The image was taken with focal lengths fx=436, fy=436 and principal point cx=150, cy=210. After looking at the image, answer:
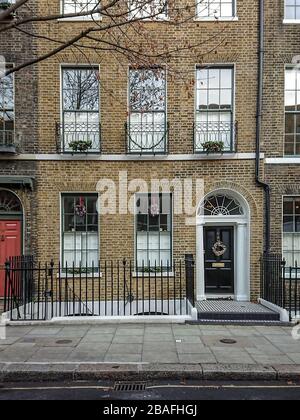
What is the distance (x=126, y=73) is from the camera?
1285 cm

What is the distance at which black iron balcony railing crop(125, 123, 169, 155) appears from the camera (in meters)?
12.8

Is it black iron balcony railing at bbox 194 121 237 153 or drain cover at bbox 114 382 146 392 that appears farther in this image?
black iron balcony railing at bbox 194 121 237 153

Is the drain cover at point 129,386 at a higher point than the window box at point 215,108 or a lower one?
lower

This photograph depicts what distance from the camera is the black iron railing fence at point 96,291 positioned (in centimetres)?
1079

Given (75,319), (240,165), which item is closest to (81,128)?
(240,165)

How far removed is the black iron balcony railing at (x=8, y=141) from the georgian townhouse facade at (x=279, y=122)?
7.29 meters

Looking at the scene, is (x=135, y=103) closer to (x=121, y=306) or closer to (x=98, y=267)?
(x=98, y=267)

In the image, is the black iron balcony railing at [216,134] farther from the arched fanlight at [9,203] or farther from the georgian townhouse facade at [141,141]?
the arched fanlight at [9,203]

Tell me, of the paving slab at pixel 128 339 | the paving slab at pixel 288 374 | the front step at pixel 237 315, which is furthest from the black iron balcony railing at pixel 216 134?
the paving slab at pixel 288 374

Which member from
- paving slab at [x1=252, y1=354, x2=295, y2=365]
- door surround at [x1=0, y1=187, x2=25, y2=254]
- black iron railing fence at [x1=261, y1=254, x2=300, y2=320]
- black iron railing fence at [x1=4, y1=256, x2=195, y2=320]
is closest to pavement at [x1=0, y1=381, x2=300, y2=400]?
paving slab at [x1=252, y1=354, x2=295, y2=365]

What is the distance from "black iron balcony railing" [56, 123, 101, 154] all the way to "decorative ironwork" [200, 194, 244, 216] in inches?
143

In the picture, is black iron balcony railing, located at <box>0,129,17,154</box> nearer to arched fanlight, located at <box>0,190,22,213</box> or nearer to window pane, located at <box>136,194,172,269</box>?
arched fanlight, located at <box>0,190,22,213</box>

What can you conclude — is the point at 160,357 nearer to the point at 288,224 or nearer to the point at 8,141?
the point at 288,224
